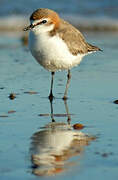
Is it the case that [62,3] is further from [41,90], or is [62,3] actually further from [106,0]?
[41,90]

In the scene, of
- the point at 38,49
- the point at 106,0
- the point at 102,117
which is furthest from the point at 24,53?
the point at 106,0

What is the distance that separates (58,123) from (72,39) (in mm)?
1663

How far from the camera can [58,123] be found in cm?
511

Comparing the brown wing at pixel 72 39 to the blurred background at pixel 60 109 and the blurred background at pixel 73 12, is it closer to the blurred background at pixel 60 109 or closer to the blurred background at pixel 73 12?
the blurred background at pixel 60 109

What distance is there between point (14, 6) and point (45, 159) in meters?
11.5

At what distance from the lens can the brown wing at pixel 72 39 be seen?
6.17m

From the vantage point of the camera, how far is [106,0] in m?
15.4

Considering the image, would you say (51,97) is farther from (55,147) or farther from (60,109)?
(55,147)

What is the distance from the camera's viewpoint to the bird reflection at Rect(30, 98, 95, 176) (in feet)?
12.2

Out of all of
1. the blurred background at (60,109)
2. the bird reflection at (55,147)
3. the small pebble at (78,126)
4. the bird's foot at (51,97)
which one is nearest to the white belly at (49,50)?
the bird's foot at (51,97)

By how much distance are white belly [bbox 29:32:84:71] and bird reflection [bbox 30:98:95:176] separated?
1.15 m

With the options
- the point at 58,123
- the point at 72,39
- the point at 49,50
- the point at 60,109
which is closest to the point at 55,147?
the point at 58,123

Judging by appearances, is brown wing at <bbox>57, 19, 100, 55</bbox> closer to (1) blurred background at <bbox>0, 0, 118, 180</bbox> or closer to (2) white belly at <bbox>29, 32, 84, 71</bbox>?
(2) white belly at <bbox>29, 32, 84, 71</bbox>

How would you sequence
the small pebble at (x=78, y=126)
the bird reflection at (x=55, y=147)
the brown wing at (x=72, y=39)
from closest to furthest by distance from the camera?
the bird reflection at (x=55, y=147) → the small pebble at (x=78, y=126) → the brown wing at (x=72, y=39)
